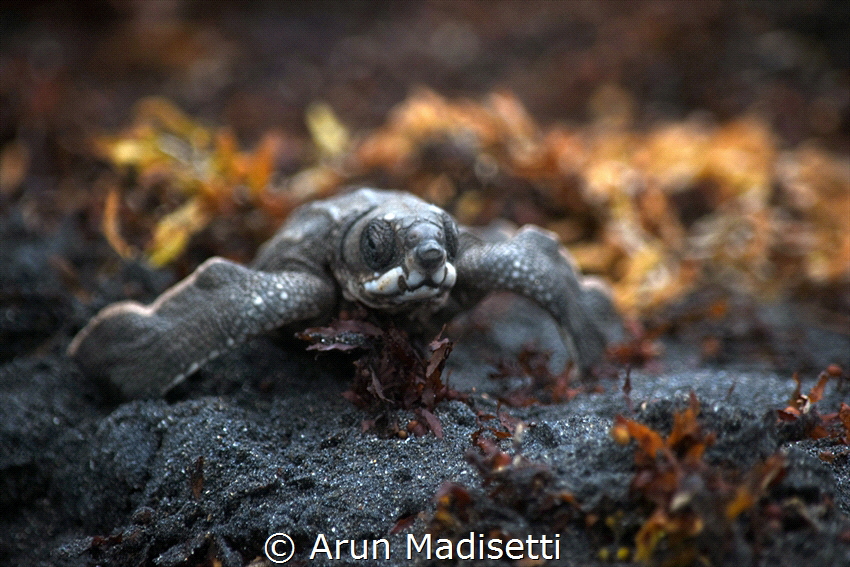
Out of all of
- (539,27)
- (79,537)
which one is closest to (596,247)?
(79,537)

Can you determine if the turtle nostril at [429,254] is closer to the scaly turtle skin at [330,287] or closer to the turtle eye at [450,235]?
the scaly turtle skin at [330,287]

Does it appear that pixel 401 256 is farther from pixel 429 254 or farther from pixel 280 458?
pixel 280 458

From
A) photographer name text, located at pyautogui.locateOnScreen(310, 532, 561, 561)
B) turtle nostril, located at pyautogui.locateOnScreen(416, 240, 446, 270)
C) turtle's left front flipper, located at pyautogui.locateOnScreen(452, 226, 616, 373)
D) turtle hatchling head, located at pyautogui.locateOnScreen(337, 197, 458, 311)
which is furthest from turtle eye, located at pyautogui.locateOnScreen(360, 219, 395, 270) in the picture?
photographer name text, located at pyautogui.locateOnScreen(310, 532, 561, 561)

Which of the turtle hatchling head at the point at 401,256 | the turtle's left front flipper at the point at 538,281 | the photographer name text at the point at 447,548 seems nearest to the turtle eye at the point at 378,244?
the turtle hatchling head at the point at 401,256

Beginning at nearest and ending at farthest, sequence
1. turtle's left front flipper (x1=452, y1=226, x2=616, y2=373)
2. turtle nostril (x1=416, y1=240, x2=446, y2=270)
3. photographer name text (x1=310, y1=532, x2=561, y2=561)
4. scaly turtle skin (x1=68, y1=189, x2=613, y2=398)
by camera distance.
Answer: photographer name text (x1=310, y1=532, x2=561, y2=561)
turtle nostril (x1=416, y1=240, x2=446, y2=270)
scaly turtle skin (x1=68, y1=189, x2=613, y2=398)
turtle's left front flipper (x1=452, y1=226, x2=616, y2=373)

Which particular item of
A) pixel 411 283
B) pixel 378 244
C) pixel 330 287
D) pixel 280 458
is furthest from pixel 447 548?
pixel 330 287

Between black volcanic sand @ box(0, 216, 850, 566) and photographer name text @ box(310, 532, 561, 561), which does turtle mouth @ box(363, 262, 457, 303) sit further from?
photographer name text @ box(310, 532, 561, 561)
